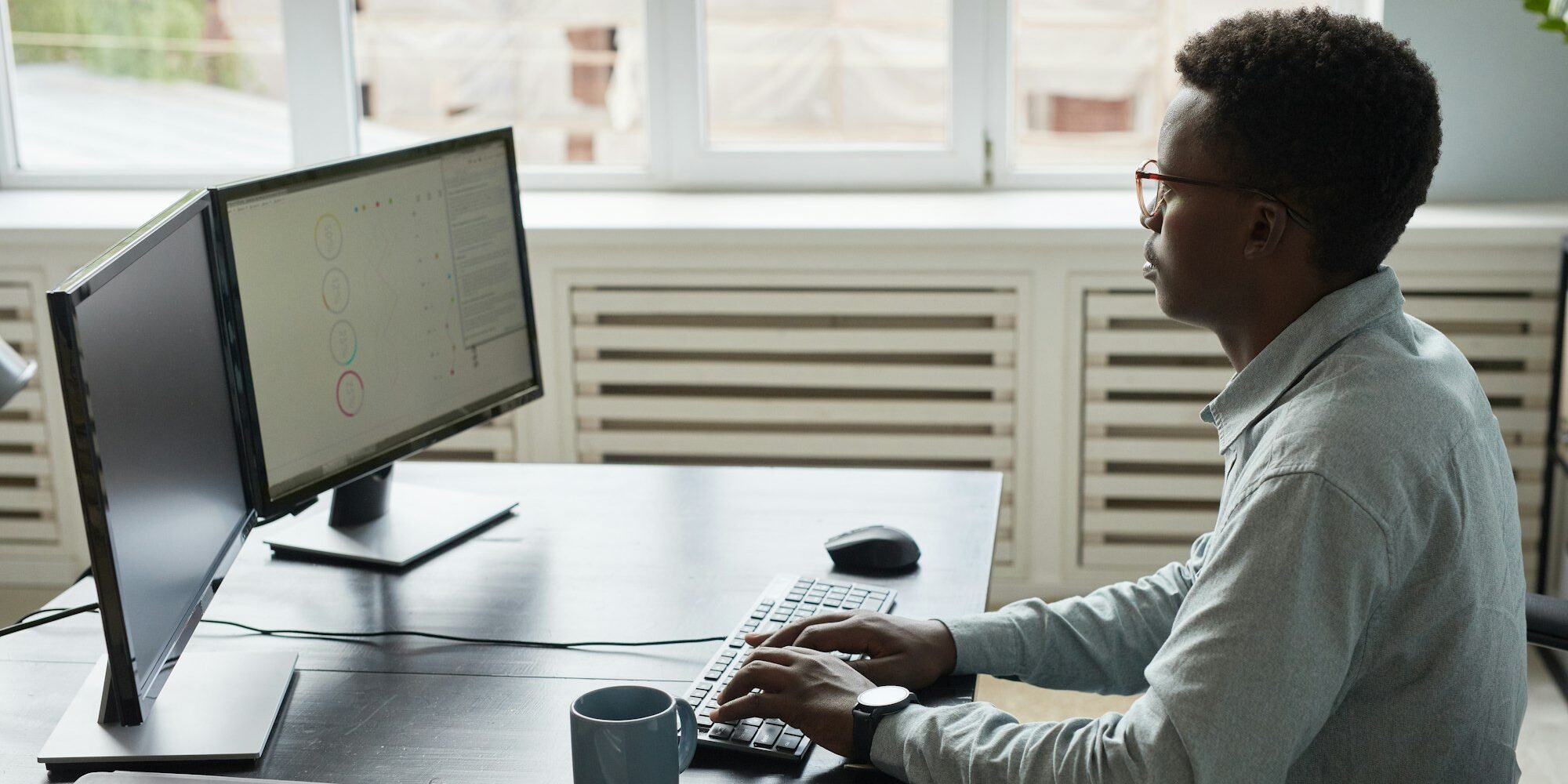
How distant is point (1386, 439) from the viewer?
39.9 inches

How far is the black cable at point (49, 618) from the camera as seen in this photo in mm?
1467

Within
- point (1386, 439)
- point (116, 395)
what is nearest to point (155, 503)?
point (116, 395)

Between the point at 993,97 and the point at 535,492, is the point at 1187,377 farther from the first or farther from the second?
the point at 535,492

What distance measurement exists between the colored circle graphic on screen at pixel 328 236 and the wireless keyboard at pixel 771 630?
23.6 inches

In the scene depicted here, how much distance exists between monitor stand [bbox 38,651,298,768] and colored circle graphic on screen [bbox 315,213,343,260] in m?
0.43

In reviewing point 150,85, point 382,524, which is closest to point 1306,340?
point 382,524

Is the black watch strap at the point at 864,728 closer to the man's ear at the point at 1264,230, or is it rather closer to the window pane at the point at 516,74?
the man's ear at the point at 1264,230

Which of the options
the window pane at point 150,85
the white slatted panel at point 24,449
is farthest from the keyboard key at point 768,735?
the window pane at point 150,85

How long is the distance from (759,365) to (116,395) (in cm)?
197

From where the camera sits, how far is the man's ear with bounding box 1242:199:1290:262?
3.66 ft

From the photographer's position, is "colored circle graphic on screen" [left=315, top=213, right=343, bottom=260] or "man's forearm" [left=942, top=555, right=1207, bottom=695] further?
"colored circle graphic on screen" [left=315, top=213, right=343, bottom=260]

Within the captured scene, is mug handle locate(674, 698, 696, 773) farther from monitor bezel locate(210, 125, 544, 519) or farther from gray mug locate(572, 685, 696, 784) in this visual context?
monitor bezel locate(210, 125, 544, 519)

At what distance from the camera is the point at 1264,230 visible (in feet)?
3.71

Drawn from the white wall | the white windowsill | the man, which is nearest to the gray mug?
the man
